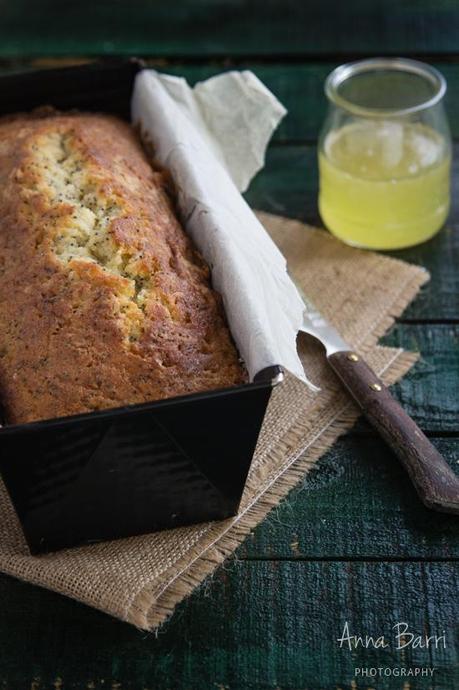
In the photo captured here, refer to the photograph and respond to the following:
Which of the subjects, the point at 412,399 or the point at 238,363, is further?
the point at 412,399

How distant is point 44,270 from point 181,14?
4.99ft

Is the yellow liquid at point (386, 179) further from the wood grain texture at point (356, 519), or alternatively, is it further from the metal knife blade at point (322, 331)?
the wood grain texture at point (356, 519)

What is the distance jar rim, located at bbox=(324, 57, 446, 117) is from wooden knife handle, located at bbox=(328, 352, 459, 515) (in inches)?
20.0

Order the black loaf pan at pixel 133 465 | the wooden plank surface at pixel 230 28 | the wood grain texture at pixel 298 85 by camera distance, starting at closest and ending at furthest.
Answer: the black loaf pan at pixel 133 465
the wood grain texture at pixel 298 85
the wooden plank surface at pixel 230 28

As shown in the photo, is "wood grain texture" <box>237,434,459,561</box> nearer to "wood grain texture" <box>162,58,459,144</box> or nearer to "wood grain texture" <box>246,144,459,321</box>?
"wood grain texture" <box>246,144,459,321</box>

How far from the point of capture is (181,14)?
289 cm

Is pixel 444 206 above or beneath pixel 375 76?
beneath

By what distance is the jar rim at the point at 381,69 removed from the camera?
2.02 metres

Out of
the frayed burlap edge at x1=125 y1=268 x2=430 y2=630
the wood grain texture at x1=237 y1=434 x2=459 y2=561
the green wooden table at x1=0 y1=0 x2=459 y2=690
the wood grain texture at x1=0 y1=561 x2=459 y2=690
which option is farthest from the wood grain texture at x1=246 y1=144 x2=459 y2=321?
the wood grain texture at x1=0 y1=561 x2=459 y2=690

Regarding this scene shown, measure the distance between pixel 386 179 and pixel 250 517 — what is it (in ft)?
2.56

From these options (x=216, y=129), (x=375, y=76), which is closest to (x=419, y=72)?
(x=375, y=76)

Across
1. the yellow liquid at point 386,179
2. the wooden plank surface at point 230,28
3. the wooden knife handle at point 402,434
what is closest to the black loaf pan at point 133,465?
the wooden knife handle at point 402,434

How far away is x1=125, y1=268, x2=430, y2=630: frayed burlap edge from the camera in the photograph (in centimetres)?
147

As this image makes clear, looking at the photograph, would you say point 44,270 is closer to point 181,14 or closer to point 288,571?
point 288,571
